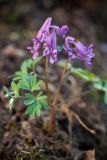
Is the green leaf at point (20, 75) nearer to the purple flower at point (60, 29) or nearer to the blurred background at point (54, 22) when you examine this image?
the purple flower at point (60, 29)

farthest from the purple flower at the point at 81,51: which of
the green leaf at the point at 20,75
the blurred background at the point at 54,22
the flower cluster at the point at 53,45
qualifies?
the blurred background at the point at 54,22

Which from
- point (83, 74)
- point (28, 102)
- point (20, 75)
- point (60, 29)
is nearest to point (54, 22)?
point (83, 74)

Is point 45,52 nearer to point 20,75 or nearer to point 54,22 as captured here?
point 20,75

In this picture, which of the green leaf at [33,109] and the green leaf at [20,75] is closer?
the green leaf at [33,109]

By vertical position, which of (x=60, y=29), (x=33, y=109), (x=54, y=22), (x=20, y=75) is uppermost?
(x=54, y=22)

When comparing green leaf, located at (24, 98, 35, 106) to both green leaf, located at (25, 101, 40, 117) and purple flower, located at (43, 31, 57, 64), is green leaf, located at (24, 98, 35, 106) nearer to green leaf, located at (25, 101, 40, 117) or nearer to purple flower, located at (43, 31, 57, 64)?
green leaf, located at (25, 101, 40, 117)

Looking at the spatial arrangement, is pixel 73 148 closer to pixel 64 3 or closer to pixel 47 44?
pixel 47 44

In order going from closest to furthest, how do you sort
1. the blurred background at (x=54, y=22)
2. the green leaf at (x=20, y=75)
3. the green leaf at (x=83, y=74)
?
the green leaf at (x=20, y=75), the green leaf at (x=83, y=74), the blurred background at (x=54, y=22)

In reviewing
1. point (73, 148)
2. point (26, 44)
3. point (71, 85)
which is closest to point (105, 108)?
point (71, 85)

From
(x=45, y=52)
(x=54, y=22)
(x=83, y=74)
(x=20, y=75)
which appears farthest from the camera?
(x=54, y=22)

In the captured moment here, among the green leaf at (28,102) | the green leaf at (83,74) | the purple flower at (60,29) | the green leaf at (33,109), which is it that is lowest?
the green leaf at (33,109)
